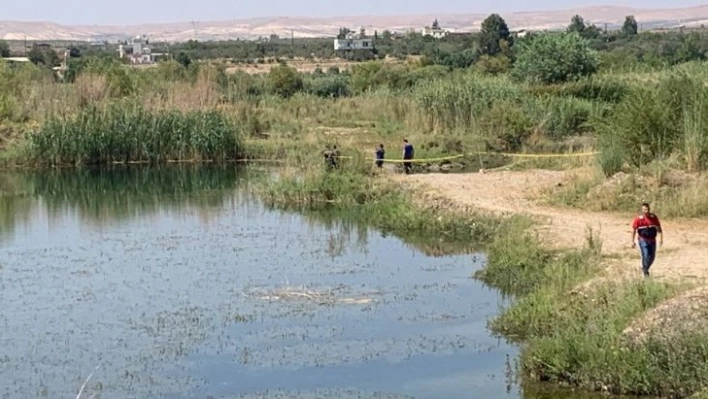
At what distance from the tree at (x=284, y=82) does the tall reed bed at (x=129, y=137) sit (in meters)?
20.0

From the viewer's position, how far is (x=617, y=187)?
2417 cm

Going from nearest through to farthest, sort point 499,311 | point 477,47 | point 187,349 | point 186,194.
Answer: point 187,349 < point 499,311 < point 186,194 < point 477,47

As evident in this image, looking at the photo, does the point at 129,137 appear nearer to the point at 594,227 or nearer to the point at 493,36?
the point at 594,227

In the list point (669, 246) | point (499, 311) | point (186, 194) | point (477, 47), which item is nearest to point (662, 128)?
point (669, 246)

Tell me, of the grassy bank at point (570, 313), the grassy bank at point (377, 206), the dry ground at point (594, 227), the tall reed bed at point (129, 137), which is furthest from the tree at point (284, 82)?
the grassy bank at point (570, 313)

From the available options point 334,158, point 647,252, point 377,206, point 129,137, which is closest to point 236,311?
point 647,252

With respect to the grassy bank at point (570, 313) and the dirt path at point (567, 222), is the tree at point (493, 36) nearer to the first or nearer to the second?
the dirt path at point (567, 222)

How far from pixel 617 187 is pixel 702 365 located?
11872mm

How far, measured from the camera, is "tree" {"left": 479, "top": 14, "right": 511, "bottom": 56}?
8812 cm

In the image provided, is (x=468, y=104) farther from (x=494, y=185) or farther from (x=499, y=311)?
(x=499, y=311)

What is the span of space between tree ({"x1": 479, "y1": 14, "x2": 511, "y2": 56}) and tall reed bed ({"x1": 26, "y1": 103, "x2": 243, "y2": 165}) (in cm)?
5234

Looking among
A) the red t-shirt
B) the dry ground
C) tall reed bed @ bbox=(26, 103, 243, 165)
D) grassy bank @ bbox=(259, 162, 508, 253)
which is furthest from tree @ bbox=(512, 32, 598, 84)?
the red t-shirt

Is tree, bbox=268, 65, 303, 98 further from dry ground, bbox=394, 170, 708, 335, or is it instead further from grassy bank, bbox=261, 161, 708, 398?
grassy bank, bbox=261, 161, 708, 398

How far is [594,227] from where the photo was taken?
21.8m
